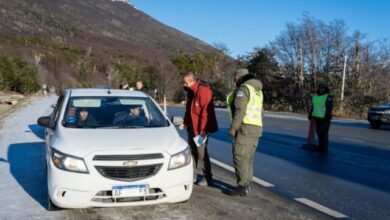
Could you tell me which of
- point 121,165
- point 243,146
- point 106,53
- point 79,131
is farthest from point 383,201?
point 106,53

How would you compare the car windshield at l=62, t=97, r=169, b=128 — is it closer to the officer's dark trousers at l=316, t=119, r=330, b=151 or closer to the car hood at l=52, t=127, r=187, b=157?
the car hood at l=52, t=127, r=187, b=157

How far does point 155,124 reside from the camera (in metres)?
6.57

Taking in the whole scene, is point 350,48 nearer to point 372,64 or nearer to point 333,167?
point 372,64

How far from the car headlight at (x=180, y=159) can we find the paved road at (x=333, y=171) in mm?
1867

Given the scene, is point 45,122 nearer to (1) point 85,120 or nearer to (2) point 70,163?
(1) point 85,120

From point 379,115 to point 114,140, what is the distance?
1663 cm

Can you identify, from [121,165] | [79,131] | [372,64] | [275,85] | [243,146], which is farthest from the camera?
[275,85]

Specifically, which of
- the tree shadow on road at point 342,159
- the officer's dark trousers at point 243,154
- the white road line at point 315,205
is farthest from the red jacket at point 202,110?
the tree shadow on road at point 342,159

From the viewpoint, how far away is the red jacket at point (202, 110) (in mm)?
7039

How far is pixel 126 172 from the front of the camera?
5.25m

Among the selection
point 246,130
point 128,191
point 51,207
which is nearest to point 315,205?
point 246,130

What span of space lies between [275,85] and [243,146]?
38.0 m

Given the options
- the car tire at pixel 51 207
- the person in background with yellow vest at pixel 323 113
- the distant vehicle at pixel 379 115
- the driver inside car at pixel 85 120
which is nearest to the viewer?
the car tire at pixel 51 207

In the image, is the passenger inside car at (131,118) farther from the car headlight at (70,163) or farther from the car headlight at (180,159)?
the car headlight at (70,163)
